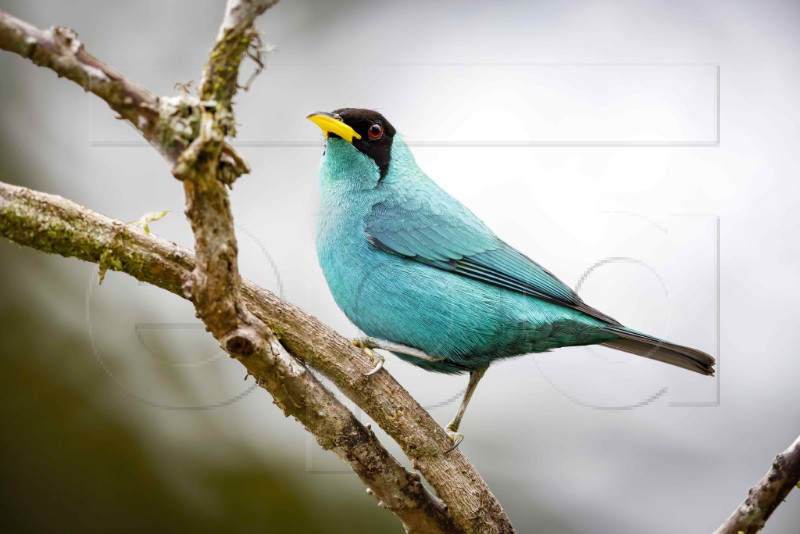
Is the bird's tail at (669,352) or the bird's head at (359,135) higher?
the bird's head at (359,135)

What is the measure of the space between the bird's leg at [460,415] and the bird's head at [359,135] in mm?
1312

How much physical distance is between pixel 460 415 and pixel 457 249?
0.93 m

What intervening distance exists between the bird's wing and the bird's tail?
10 centimetres

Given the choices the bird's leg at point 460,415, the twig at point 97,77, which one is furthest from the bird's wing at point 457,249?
the twig at point 97,77

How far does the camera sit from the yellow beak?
4.43 meters

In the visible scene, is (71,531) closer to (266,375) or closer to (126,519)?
(126,519)

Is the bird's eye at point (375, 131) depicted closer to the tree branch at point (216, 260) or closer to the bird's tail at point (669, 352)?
the tree branch at point (216, 260)

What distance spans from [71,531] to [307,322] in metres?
3.47

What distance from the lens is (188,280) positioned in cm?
284

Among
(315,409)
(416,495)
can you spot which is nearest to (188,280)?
(315,409)

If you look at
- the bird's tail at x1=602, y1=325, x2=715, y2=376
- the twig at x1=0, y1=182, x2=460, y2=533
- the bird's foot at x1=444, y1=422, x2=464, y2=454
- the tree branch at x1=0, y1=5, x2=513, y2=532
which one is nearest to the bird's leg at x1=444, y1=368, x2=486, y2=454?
the bird's foot at x1=444, y1=422, x2=464, y2=454

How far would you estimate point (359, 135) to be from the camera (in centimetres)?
460

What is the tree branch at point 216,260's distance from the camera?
249 centimetres

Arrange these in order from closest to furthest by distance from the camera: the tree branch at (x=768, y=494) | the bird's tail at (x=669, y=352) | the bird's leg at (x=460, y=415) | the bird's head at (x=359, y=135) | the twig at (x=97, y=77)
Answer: the twig at (x=97, y=77), the tree branch at (x=768, y=494), the bird's leg at (x=460, y=415), the bird's tail at (x=669, y=352), the bird's head at (x=359, y=135)
